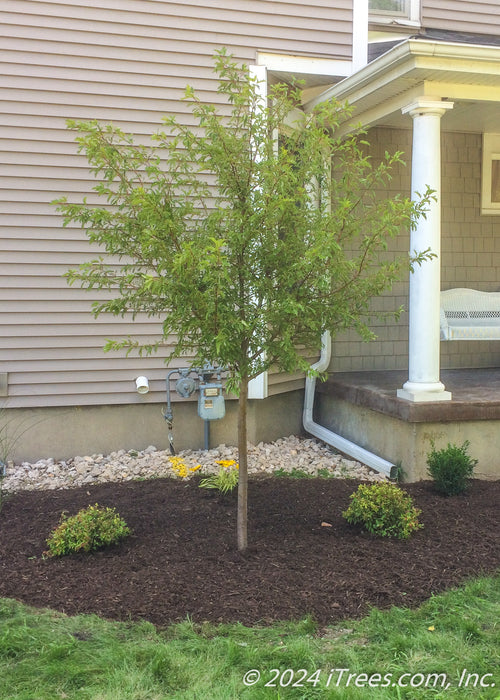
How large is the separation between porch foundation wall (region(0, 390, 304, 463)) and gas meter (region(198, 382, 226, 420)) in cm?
37

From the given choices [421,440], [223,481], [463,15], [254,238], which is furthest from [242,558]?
[463,15]

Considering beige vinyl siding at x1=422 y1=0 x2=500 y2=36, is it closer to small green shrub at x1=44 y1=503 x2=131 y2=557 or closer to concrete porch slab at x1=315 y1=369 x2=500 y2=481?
concrete porch slab at x1=315 y1=369 x2=500 y2=481

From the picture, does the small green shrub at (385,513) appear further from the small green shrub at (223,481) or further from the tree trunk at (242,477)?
the small green shrub at (223,481)

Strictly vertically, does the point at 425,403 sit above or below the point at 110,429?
above

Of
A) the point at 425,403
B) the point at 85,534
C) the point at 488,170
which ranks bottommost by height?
the point at 85,534

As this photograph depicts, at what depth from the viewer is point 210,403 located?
523 cm

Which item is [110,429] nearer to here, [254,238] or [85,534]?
[85,534]

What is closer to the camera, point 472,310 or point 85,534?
point 85,534

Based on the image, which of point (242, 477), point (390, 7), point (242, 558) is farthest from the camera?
point (390, 7)

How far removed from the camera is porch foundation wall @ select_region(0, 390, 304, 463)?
526cm

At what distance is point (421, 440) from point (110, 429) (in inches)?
97.9

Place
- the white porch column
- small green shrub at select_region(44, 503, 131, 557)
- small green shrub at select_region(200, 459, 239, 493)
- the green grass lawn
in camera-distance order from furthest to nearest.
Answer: the white porch column → small green shrub at select_region(200, 459, 239, 493) → small green shrub at select_region(44, 503, 131, 557) → the green grass lawn

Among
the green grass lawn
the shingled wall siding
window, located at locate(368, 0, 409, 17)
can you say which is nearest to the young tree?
the green grass lawn

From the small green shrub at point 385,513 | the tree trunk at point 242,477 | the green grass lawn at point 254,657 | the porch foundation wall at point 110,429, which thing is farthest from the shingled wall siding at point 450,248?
the green grass lawn at point 254,657
